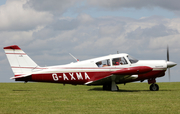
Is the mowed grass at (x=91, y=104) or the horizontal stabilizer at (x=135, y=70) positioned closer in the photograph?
the mowed grass at (x=91, y=104)

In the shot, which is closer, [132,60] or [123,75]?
[123,75]

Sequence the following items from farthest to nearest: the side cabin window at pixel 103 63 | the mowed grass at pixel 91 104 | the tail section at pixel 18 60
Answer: the side cabin window at pixel 103 63, the tail section at pixel 18 60, the mowed grass at pixel 91 104

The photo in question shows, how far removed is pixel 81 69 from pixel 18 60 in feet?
14.3

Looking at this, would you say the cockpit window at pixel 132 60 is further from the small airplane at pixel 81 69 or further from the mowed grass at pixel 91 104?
the mowed grass at pixel 91 104

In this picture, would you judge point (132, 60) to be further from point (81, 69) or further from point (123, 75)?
point (81, 69)

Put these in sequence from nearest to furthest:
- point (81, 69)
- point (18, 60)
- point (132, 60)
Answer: point (18, 60) → point (81, 69) → point (132, 60)

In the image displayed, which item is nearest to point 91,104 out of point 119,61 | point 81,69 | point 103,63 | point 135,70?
point 135,70

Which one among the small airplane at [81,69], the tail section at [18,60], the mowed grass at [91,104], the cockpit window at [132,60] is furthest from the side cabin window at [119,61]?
the tail section at [18,60]

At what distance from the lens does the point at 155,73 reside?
58.5 feet

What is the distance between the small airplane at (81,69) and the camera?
17078 mm

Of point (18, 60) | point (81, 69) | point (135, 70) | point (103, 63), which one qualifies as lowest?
point (135, 70)

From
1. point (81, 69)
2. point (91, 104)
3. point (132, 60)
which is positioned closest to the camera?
point (91, 104)

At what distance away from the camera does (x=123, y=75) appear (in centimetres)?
1659

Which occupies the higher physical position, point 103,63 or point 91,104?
point 103,63
